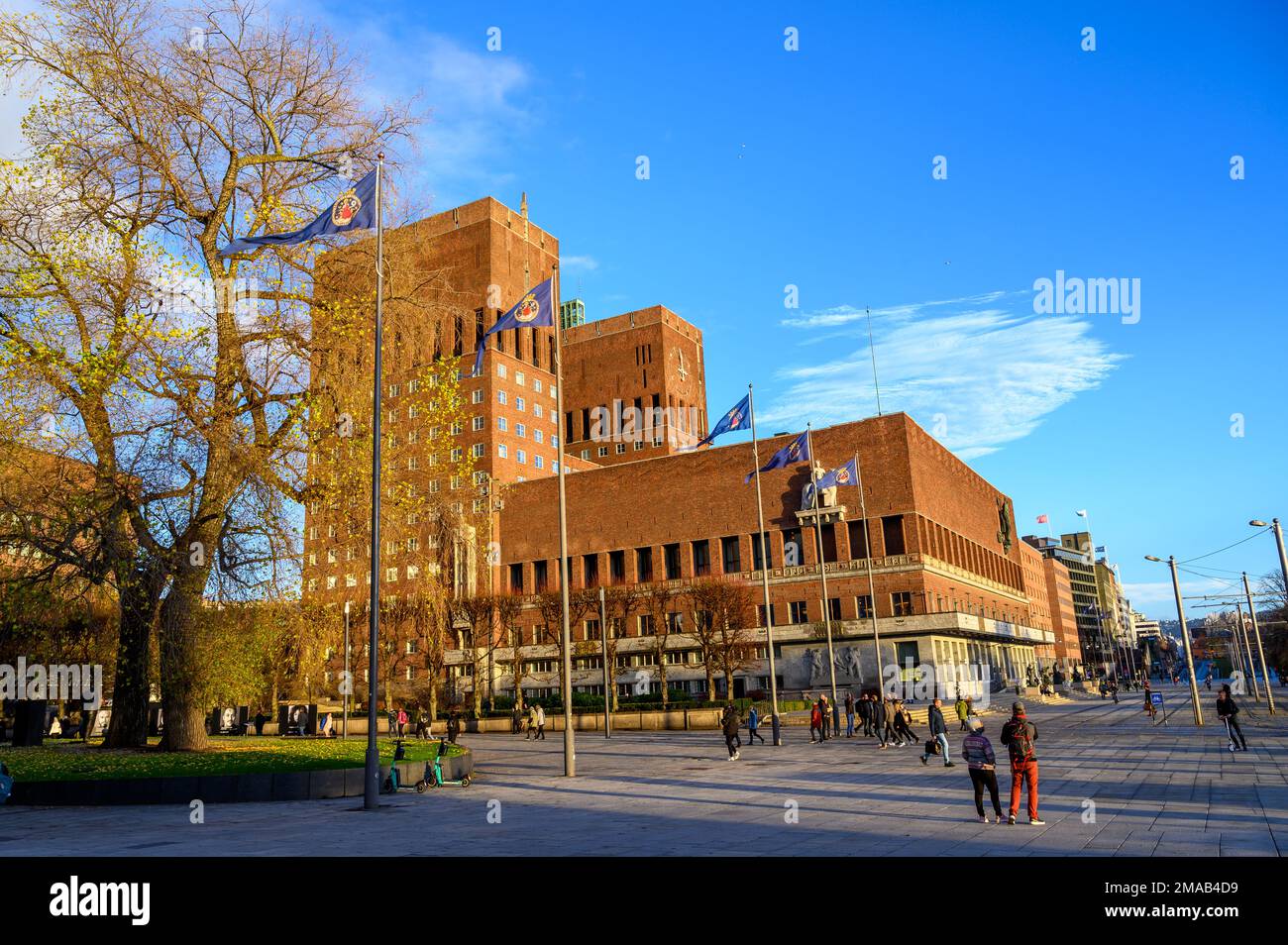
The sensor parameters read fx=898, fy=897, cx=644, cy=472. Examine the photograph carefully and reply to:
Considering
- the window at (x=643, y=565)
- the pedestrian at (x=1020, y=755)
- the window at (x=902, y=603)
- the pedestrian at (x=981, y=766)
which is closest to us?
the pedestrian at (x=1020, y=755)

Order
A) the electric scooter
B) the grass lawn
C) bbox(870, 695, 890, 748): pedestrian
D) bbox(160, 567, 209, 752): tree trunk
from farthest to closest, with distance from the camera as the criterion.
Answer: bbox(870, 695, 890, 748): pedestrian, the electric scooter, bbox(160, 567, 209, 752): tree trunk, the grass lawn

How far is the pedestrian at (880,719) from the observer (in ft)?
111

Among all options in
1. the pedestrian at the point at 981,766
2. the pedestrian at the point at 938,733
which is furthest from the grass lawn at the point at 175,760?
the pedestrian at the point at 981,766

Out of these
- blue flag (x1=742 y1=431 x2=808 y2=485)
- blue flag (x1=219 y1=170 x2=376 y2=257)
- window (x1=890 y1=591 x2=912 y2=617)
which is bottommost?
window (x1=890 y1=591 x2=912 y2=617)

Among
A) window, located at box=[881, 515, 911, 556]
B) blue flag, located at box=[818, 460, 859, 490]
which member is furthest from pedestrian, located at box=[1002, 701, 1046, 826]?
window, located at box=[881, 515, 911, 556]

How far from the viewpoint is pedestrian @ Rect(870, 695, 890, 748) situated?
1334 inches

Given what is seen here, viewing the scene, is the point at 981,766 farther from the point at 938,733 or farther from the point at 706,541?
the point at 706,541

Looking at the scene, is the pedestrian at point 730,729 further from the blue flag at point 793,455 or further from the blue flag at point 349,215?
the blue flag at point 349,215

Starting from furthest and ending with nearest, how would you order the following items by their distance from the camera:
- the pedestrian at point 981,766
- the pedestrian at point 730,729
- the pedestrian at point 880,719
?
the pedestrian at point 880,719, the pedestrian at point 730,729, the pedestrian at point 981,766

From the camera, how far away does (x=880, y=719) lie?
35.9m

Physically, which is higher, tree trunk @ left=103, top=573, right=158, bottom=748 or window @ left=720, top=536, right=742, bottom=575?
window @ left=720, top=536, right=742, bottom=575

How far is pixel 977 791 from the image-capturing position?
14297 millimetres

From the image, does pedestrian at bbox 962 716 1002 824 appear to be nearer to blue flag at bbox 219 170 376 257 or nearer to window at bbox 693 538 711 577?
blue flag at bbox 219 170 376 257

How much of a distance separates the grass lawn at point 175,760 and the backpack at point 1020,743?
16049 millimetres
